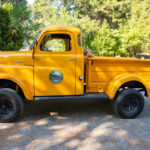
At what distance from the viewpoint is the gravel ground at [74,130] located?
3.25 meters

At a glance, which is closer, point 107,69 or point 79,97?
point 79,97

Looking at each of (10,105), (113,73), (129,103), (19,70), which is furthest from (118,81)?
(10,105)

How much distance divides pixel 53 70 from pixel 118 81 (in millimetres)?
1435

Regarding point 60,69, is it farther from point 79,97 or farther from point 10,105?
point 10,105

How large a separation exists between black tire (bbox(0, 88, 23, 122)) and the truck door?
43cm

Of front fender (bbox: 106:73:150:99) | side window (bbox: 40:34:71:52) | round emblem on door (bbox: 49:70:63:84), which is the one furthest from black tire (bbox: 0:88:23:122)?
front fender (bbox: 106:73:150:99)

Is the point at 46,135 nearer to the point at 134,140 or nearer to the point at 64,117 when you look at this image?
the point at 64,117

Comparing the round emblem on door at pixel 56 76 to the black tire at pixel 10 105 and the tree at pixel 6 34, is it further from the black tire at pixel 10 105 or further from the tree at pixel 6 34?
the tree at pixel 6 34

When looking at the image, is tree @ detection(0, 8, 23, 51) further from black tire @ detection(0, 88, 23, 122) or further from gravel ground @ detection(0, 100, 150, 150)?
black tire @ detection(0, 88, 23, 122)

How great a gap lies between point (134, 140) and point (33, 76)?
2326 millimetres

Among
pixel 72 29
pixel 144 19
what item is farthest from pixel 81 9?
pixel 72 29

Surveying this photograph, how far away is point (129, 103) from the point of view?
4484 millimetres

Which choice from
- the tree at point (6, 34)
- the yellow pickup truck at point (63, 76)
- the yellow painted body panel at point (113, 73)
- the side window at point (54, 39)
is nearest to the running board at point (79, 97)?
the yellow pickup truck at point (63, 76)

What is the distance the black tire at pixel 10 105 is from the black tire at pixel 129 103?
2.13m
